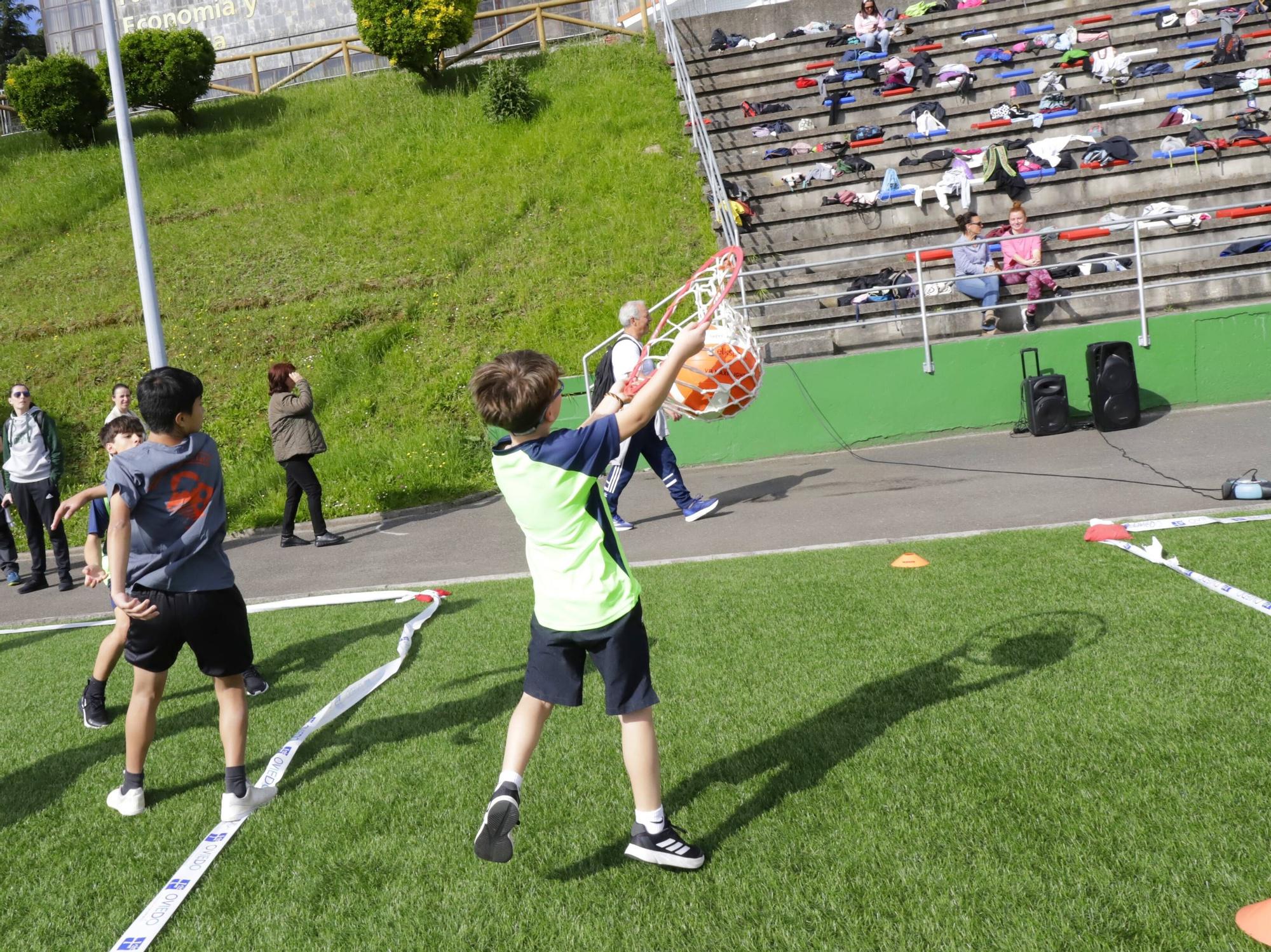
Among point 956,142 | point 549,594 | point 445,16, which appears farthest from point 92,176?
point 549,594

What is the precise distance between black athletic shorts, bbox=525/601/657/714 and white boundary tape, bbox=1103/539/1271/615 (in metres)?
3.37

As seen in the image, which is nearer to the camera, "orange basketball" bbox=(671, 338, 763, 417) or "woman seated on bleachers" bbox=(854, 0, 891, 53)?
"orange basketball" bbox=(671, 338, 763, 417)

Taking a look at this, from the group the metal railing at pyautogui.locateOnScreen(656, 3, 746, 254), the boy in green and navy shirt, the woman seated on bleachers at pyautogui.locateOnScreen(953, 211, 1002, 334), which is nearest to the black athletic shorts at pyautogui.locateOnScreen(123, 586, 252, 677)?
the boy in green and navy shirt

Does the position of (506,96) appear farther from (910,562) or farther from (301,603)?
(910,562)

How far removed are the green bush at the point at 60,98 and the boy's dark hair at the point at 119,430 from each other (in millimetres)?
22082

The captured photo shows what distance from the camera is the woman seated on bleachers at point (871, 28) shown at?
2064 cm

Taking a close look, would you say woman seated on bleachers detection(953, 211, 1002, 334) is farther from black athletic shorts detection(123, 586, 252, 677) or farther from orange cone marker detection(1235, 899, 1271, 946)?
orange cone marker detection(1235, 899, 1271, 946)

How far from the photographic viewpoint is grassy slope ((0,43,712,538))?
49.9 feet

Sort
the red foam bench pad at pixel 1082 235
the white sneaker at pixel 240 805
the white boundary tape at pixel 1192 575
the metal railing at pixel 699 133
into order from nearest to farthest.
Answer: the white sneaker at pixel 240 805, the white boundary tape at pixel 1192 575, the red foam bench pad at pixel 1082 235, the metal railing at pixel 699 133

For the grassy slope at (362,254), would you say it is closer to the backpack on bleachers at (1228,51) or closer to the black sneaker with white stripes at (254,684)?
the black sneaker with white stripes at (254,684)

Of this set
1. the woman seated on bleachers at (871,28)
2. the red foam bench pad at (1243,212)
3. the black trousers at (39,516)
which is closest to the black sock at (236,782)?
the black trousers at (39,516)

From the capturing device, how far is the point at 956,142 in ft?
59.0

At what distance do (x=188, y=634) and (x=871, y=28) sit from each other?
20359 mm

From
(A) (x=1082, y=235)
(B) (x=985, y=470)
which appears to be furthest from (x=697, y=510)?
(A) (x=1082, y=235)
